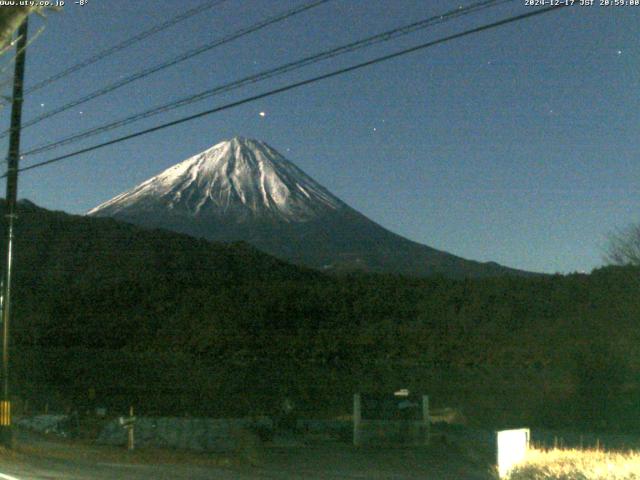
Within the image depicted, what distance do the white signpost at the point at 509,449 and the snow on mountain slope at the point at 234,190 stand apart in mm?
117900

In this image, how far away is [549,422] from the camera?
30500 millimetres

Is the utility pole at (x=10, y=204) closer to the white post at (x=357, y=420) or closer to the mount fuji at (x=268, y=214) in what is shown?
the white post at (x=357, y=420)

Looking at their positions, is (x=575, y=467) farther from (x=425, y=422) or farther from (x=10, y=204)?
(x=10, y=204)

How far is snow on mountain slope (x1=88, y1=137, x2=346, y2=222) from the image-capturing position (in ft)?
447

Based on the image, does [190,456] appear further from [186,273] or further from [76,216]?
[76,216]

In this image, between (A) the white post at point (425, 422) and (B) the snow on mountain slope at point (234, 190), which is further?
(B) the snow on mountain slope at point (234, 190)

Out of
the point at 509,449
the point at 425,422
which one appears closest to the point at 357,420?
the point at 425,422

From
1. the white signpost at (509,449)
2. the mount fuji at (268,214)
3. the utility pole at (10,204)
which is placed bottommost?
the white signpost at (509,449)

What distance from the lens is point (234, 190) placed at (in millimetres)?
146750

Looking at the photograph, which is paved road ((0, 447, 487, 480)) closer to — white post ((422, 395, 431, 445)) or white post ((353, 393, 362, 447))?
white post ((353, 393, 362, 447))

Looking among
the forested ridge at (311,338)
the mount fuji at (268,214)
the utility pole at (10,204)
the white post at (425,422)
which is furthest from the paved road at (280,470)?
the mount fuji at (268,214)

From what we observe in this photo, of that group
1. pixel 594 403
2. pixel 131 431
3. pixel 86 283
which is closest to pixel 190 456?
pixel 131 431

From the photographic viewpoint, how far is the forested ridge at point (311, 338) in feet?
118

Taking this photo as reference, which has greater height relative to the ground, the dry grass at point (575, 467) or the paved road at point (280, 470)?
the dry grass at point (575, 467)
